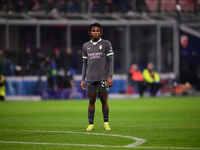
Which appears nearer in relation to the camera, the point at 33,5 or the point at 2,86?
the point at 2,86

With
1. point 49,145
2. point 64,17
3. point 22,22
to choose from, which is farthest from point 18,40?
point 49,145

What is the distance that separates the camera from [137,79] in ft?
86.4

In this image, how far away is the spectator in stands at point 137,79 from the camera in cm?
2602

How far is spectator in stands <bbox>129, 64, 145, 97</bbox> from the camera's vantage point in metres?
26.0

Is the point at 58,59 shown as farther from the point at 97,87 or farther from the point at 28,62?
the point at 97,87

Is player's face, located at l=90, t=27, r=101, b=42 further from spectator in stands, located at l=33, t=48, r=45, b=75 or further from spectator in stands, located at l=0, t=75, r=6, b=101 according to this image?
spectator in stands, located at l=33, t=48, r=45, b=75

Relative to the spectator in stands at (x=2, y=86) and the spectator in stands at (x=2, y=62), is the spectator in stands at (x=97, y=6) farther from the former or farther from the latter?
the spectator in stands at (x=2, y=86)

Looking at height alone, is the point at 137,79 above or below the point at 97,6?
below

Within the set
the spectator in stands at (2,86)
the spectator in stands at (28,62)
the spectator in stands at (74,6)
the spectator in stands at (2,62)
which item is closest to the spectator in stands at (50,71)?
the spectator in stands at (28,62)

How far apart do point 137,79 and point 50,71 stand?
5.23 meters

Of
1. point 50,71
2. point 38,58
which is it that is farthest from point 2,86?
point 50,71

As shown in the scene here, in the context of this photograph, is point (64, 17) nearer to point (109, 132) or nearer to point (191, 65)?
point (191, 65)

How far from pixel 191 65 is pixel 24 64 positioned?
36.4 feet

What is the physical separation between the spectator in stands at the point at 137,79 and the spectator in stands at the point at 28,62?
606 cm
